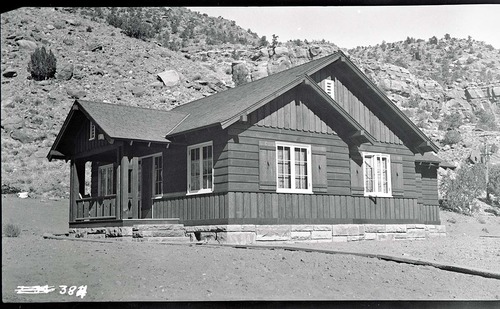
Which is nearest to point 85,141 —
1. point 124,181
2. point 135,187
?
point 124,181

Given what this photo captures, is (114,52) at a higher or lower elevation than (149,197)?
higher

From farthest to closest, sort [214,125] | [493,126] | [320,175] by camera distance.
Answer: [493,126] → [320,175] → [214,125]

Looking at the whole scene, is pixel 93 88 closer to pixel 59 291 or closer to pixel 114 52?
pixel 114 52

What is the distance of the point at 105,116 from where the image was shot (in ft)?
63.6

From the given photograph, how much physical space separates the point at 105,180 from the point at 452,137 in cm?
3407

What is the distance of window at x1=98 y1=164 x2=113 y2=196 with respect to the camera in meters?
23.6

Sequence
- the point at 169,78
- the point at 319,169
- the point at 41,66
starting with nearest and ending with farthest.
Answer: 1. the point at 319,169
2. the point at 41,66
3. the point at 169,78

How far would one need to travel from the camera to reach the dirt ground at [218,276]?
10.0m

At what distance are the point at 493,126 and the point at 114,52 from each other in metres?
33.8

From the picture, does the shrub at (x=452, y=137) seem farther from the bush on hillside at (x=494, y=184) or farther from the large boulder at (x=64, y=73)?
the large boulder at (x=64, y=73)

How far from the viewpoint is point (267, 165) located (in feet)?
58.4

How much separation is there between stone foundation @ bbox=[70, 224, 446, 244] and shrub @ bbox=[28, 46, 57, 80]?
24.3 meters

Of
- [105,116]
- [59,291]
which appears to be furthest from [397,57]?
[59,291]

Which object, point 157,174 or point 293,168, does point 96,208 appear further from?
point 293,168
